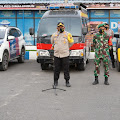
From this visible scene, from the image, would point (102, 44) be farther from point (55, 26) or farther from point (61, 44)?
point (55, 26)

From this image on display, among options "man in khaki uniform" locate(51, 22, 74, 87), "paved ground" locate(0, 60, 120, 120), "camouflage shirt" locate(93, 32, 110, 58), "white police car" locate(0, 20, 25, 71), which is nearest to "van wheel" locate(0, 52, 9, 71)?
"white police car" locate(0, 20, 25, 71)

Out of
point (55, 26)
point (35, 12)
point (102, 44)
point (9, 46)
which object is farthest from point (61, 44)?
point (35, 12)

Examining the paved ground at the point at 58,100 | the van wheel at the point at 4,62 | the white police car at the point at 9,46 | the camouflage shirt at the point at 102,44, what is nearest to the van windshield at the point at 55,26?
the white police car at the point at 9,46

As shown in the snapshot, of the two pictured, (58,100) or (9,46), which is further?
(9,46)

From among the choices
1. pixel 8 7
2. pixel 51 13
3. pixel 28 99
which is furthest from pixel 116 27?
pixel 28 99

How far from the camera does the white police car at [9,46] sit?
11850 mm

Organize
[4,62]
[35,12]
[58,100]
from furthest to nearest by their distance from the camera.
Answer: [35,12] → [4,62] → [58,100]

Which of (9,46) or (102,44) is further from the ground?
(102,44)

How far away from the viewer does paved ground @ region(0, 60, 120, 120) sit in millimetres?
5666

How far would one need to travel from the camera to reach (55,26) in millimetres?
11547

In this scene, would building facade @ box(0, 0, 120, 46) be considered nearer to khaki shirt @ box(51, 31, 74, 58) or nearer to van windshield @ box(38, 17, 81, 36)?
van windshield @ box(38, 17, 81, 36)

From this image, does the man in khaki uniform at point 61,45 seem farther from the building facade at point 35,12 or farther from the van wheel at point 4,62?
the building facade at point 35,12

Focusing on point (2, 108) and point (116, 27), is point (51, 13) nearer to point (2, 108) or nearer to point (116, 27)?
point (2, 108)

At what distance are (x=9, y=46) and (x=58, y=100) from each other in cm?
613
